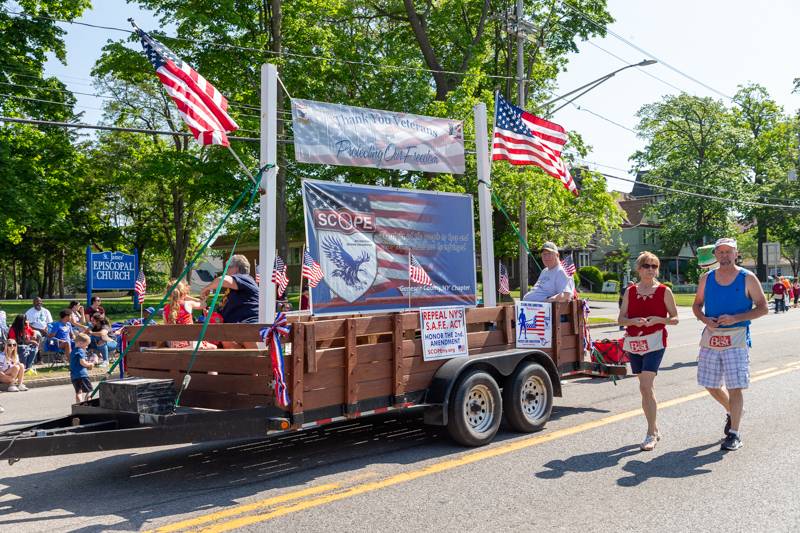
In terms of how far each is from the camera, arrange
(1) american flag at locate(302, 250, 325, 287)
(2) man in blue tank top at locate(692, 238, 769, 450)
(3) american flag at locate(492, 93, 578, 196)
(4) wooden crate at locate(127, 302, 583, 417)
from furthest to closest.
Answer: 1. (3) american flag at locate(492, 93, 578, 196)
2. (1) american flag at locate(302, 250, 325, 287)
3. (2) man in blue tank top at locate(692, 238, 769, 450)
4. (4) wooden crate at locate(127, 302, 583, 417)

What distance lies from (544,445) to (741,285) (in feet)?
7.52

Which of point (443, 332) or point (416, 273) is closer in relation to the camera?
point (443, 332)

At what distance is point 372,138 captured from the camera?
26.1 feet

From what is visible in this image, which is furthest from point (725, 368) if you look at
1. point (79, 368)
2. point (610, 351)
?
point (79, 368)

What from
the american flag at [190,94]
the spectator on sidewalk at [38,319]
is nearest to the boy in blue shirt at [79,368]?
the american flag at [190,94]

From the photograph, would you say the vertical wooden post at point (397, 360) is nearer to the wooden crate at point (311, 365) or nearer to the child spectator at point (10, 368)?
the wooden crate at point (311, 365)

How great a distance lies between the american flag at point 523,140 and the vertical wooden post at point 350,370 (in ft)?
15.6

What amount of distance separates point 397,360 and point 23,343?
12.0 m

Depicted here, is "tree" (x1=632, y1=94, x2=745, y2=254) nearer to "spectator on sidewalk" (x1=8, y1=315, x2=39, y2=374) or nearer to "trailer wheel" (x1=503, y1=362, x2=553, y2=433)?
"spectator on sidewalk" (x1=8, y1=315, x2=39, y2=374)

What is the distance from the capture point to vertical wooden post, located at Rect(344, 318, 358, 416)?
5961 mm

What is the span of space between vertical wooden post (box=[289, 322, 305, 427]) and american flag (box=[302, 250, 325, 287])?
1576 millimetres

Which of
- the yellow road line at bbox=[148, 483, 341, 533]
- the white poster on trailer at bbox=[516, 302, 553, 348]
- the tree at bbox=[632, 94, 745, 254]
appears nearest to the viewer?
the yellow road line at bbox=[148, 483, 341, 533]

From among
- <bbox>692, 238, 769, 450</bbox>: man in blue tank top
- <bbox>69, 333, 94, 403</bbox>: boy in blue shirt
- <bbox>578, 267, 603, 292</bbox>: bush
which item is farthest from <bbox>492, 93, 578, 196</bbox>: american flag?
<bbox>578, 267, 603, 292</bbox>: bush

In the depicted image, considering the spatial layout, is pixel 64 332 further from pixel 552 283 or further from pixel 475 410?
pixel 475 410
